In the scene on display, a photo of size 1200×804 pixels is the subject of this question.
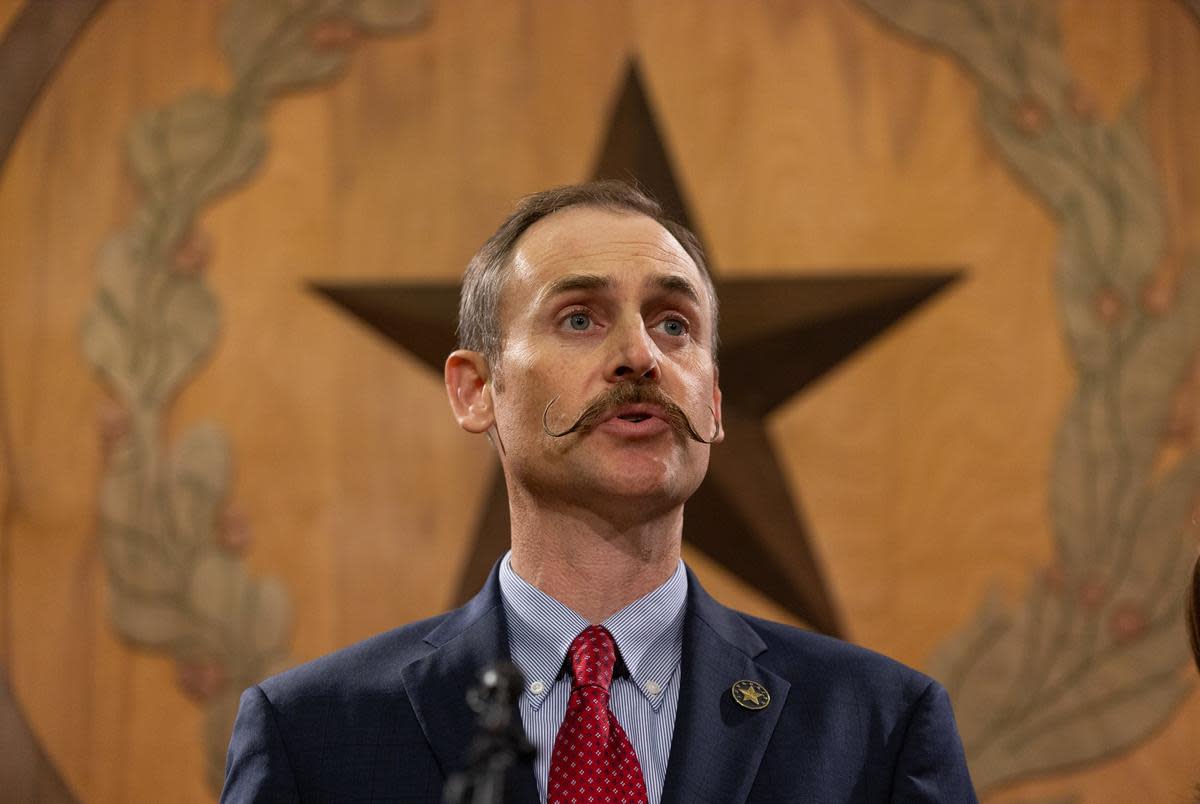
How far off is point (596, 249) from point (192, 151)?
165 cm

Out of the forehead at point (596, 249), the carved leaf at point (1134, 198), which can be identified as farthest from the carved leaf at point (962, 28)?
the forehead at point (596, 249)

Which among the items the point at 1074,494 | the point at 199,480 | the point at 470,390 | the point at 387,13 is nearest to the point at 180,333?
the point at 199,480

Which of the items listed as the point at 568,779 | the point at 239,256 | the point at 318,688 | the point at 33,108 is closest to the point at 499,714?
the point at 568,779

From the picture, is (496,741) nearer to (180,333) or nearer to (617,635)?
(617,635)

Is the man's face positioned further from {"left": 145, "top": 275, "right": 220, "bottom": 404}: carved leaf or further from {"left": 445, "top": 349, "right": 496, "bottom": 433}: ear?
{"left": 145, "top": 275, "right": 220, "bottom": 404}: carved leaf

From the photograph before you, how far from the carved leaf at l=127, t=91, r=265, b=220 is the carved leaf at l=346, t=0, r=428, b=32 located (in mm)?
364

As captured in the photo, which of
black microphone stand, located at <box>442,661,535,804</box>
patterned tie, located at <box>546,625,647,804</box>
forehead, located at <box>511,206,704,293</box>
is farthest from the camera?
forehead, located at <box>511,206,704,293</box>

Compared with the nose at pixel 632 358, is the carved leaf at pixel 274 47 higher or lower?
higher

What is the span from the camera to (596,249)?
2.05 metres

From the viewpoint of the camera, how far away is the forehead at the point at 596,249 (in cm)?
202

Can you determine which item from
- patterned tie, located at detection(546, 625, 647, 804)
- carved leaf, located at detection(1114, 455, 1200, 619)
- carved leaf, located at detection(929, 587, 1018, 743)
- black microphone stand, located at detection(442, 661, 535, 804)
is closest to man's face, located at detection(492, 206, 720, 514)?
patterned tie, located at detection(546, 625, 647, 804)

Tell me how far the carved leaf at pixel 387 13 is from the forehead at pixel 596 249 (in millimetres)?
1404

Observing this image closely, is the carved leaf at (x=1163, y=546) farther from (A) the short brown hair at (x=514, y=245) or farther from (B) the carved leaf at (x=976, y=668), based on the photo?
(A) the short brown hair at (x=514, y=245)

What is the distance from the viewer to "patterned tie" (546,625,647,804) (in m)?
1.75
